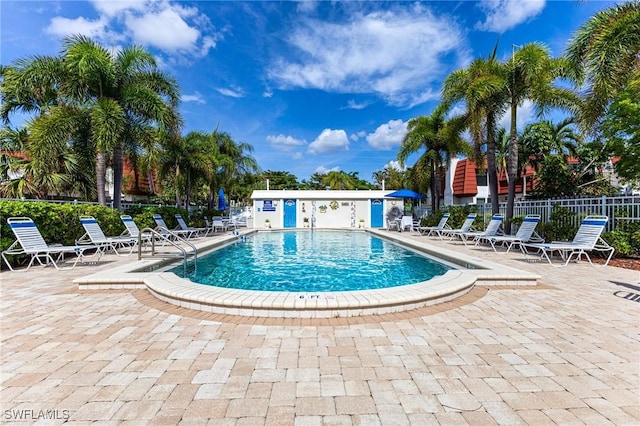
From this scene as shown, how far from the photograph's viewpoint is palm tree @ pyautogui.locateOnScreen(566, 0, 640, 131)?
7.91m

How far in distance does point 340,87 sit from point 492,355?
22.9 meters

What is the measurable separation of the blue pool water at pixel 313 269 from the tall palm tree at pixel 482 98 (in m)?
5.72

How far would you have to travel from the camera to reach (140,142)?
475 inches

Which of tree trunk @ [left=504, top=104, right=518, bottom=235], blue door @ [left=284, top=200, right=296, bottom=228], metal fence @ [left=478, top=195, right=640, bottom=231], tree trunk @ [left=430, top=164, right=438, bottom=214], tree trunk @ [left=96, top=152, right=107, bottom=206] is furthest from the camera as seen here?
blue door @ [left=284, top=200, right=296, bottom=228]

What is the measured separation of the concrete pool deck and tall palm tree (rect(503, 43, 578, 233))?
9344 millimetres

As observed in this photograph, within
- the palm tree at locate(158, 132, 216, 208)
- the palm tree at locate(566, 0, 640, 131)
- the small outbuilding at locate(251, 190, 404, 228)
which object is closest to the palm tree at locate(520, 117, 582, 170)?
the small outbuilding at locate(251, 190, 404, 228)

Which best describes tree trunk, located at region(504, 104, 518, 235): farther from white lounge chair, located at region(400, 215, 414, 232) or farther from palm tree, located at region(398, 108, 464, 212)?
white lounge chair, located at region(400, 215, 414, 232)

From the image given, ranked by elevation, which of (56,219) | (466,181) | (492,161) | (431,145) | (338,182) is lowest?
(56,219)

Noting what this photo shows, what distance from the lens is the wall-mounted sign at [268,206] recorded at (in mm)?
23406

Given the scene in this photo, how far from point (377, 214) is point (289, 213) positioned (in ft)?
21.8

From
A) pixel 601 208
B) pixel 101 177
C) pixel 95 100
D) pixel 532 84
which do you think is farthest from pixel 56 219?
pixel 532 84

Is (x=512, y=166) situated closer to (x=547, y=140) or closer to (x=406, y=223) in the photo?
(x=406, y=223)

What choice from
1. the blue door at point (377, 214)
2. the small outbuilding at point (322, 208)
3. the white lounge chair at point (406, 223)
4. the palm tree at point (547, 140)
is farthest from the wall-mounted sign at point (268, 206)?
the palm tree at point (547, 140)

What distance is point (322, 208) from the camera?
24125 mm
